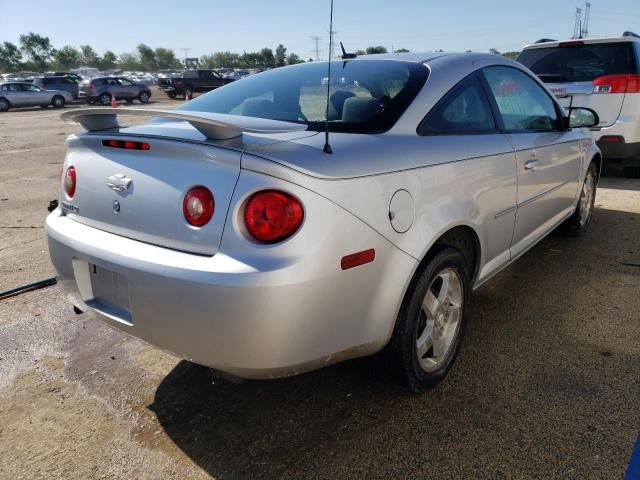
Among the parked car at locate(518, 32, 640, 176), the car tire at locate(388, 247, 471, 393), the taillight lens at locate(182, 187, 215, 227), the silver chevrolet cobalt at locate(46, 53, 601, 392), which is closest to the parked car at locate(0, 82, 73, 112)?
the parked car at locate(518, 32, 640, 176)

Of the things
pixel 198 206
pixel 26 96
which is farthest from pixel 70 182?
pixel 26 96

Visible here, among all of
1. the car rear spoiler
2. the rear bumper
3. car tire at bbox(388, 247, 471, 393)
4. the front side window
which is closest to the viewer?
the rear bumper

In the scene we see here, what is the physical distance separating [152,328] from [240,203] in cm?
61

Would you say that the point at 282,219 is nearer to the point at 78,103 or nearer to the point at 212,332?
the point at 212,332

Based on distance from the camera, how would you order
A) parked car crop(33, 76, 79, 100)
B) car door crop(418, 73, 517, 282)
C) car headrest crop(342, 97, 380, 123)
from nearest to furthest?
car headrest crop(342, 97, 380, 123), car door crop(418, 73, 517, 282), parked car crop(33, 76, 79, 100)

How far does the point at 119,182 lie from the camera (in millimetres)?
2188

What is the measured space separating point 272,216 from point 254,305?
1.02ft

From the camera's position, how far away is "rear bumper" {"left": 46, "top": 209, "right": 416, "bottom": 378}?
1821 millimetres

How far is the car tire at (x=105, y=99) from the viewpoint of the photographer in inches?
1133

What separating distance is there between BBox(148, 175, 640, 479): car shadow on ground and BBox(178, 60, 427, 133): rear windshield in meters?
1.12

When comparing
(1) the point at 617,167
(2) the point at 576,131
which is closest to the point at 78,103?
(1) the point at 617,167

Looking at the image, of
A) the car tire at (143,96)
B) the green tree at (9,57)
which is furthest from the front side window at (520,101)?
the green tree at (9,57)

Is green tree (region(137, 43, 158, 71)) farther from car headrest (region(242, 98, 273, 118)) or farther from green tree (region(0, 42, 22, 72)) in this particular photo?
car headrest (region(242, 98, 273, 118))

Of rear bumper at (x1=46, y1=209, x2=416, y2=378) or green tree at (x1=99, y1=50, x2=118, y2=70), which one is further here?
green tree at (x1=99, y1=50, x2=118, y2=70)
